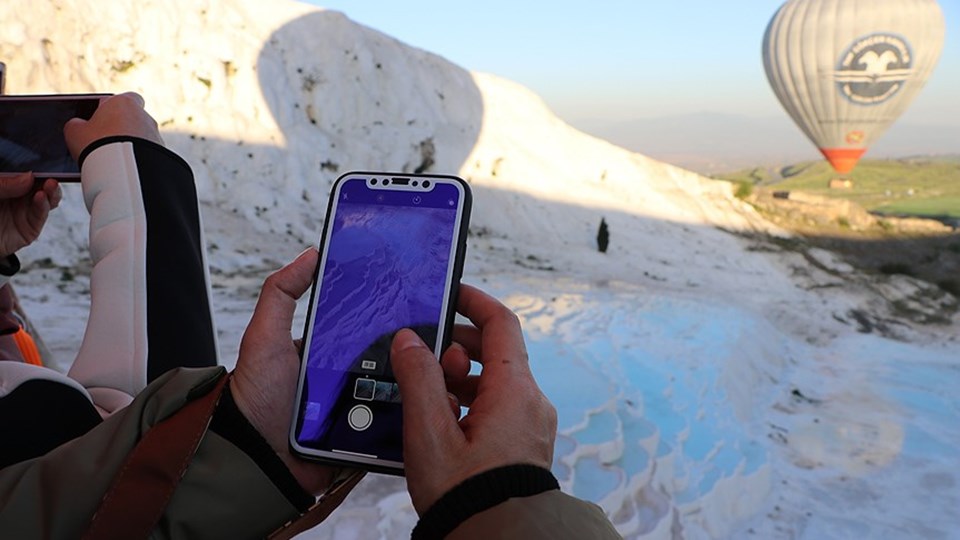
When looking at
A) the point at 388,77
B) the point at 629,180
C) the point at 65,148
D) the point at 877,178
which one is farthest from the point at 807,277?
the point at 877,178

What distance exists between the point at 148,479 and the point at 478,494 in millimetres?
465

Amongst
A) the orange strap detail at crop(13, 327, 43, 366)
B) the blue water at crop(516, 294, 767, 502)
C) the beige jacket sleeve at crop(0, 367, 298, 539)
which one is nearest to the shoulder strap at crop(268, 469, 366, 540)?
the beige jacket sleeve at crop(0, 367, 298, 539)

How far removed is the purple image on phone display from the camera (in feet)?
4.09

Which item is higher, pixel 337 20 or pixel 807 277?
pixel 337 20

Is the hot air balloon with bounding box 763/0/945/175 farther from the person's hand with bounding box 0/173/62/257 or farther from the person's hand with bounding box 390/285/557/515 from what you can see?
the person's hand with bounding box 390/285/557/515

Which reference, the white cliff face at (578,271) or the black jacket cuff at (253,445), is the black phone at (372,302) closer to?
the black jacket cuff at (253,445)

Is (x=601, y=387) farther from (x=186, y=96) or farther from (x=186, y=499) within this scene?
(x=186, y=96)

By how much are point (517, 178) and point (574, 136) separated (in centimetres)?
334

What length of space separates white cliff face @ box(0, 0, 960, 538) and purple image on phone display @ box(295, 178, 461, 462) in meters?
2.34

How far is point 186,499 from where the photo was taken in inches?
40.3

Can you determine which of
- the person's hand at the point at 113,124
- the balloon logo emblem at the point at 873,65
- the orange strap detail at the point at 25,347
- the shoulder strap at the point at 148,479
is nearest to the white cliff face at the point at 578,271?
the orange strap detail at the point at 25,347

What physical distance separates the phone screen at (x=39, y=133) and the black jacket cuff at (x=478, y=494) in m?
1.41

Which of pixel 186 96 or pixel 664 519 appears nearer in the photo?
pixel 664 519

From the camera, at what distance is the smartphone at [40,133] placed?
1810 mm
